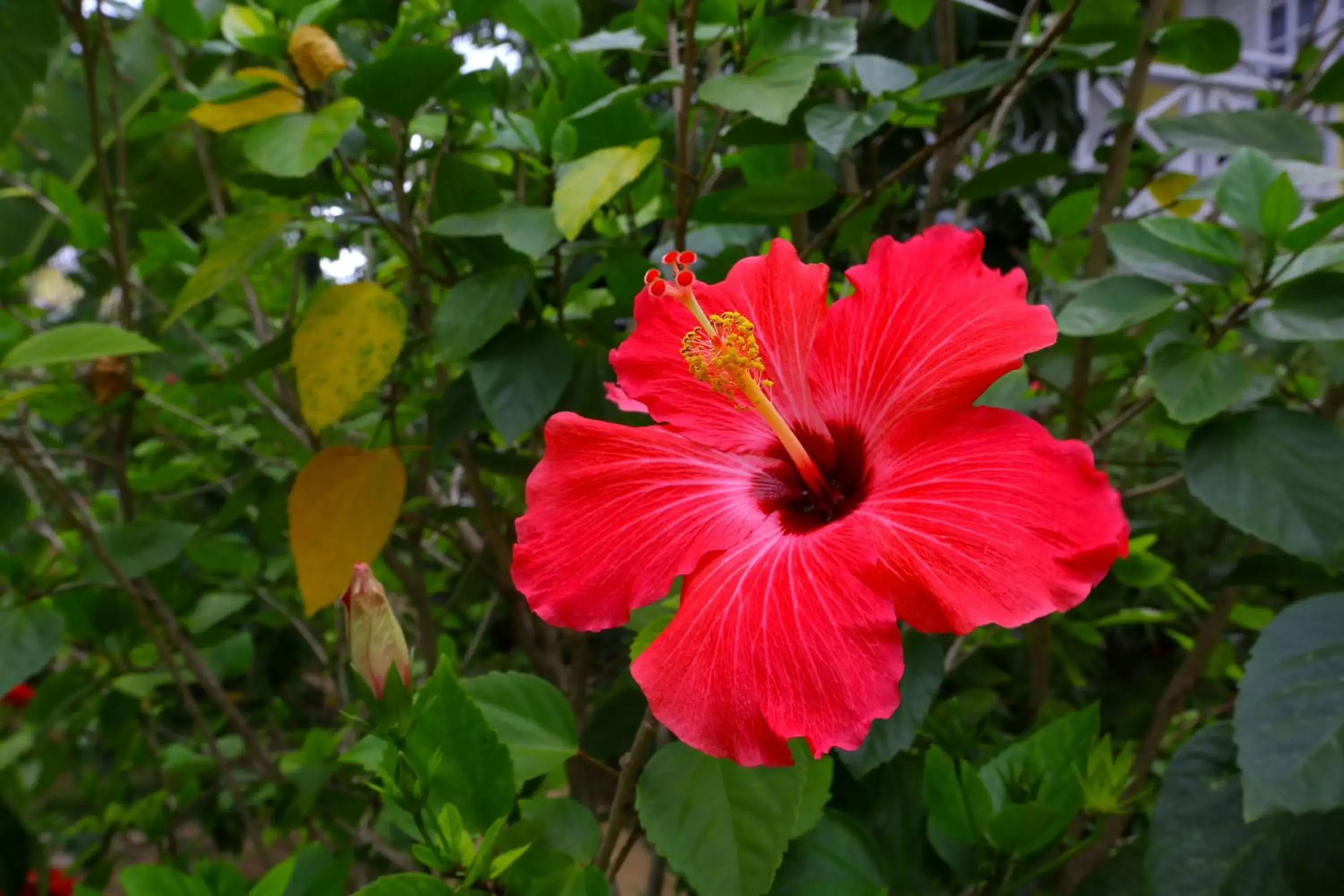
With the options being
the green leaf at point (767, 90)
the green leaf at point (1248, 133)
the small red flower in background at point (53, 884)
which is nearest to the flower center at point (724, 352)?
the green leaf at point (767, 90)

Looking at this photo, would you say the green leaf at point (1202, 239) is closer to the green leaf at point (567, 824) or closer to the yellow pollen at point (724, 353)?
the yellow pollen at point (724, 353)

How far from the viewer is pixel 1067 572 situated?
0.34 meters

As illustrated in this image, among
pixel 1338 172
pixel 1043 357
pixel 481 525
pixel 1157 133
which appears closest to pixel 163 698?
pixel 481 525

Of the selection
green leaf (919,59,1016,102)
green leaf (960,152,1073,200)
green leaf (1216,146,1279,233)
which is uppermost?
green leaf (919,59,1016,102)

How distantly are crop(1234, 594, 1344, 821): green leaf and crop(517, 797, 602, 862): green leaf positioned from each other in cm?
37

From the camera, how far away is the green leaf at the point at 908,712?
548mm

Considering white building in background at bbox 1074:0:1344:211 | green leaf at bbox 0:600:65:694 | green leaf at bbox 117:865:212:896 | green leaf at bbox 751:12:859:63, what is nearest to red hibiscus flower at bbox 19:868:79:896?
green leaf at bbox 0:600:65:694

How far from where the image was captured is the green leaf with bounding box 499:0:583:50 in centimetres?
76

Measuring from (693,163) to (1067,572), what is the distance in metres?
0.64

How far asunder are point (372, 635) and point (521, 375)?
29 centimetres

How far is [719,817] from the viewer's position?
1.52 feet

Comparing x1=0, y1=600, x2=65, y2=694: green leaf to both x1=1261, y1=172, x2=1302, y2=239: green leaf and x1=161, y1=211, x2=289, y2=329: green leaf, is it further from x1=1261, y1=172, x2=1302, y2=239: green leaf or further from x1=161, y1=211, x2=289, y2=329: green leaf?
x1=1261, y1=172, x2=1302, y2=239: green leaf

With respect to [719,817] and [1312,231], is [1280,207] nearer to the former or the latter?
[1312,231]

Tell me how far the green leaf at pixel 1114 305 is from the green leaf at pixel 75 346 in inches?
26.9
